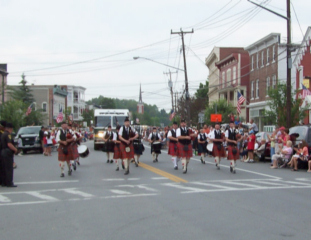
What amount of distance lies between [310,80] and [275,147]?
50.5 ft

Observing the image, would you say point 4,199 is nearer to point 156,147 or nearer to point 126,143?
point 126,143

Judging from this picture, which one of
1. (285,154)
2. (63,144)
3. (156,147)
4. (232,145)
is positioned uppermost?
(63,144)

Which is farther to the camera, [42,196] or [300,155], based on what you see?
[300,155]

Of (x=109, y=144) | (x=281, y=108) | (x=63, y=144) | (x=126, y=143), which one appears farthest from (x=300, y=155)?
(x=281, y=108)

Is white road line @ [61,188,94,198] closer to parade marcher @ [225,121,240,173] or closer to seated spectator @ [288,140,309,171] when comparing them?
parade marcher @ [225,121,240,173]

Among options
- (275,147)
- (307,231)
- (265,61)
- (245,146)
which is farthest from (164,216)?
(265,61)

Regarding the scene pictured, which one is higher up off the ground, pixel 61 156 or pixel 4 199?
pixel 61 156

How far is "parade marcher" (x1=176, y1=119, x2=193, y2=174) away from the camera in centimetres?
1677

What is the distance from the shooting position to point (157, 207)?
959 cm

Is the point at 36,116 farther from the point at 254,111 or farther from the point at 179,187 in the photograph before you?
the point at 179,187

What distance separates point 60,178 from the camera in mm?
15516

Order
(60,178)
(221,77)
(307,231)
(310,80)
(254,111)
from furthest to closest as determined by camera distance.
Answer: (221,77) < (254,111) < (310,80) < (60,178) < (307,231)

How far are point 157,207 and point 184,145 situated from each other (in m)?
7.45

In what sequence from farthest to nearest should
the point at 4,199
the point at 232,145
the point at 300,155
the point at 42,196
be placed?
1. the point at 300,155
2. the point at 232,145
3. the point at 42,196
4. the point at 4,199
